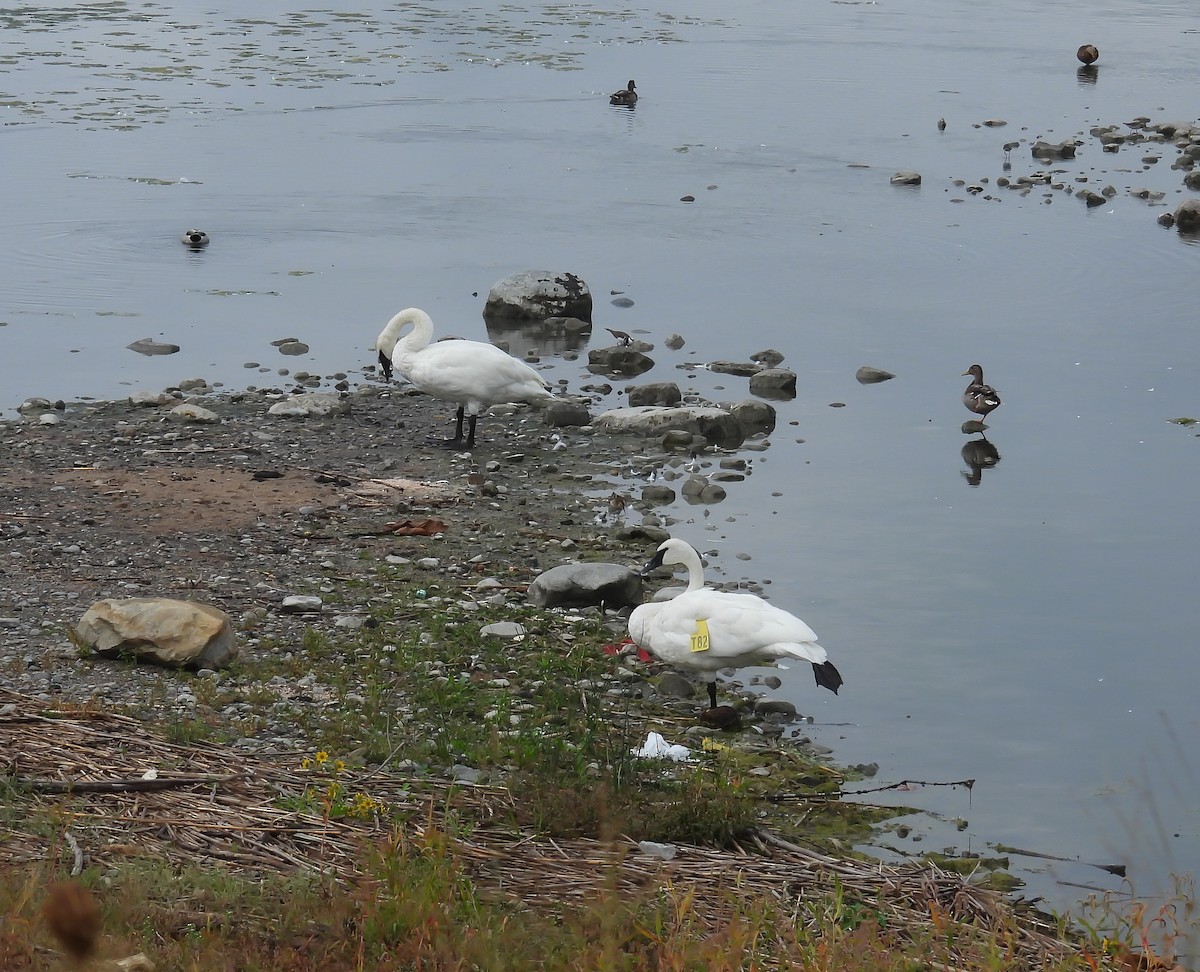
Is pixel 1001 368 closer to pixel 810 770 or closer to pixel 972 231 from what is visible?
pixel 972 231

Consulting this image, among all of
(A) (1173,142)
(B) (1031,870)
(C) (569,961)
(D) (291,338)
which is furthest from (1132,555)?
(A) (1173,142)

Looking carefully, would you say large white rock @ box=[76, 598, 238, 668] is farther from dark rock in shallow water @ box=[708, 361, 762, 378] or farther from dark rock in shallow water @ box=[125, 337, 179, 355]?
dark rock in shallow water @ box=[125, 337, 179, 355]

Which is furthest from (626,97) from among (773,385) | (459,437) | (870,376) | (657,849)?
(657,849)

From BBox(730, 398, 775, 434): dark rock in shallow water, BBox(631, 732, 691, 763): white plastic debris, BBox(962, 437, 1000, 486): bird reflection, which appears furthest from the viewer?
BBox(730, 398, 775, 434): dark rock in shallow water

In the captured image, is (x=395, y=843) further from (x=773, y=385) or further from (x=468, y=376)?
(x=773, y=385)

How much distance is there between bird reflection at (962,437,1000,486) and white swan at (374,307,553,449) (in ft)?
13.1

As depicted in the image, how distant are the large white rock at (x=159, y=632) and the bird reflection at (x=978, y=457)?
7.79m

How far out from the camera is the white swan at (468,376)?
45.8ft

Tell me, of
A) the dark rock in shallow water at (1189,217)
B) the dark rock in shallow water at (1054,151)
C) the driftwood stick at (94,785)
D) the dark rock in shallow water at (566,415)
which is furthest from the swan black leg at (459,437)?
the dark rock in shallow water at (1054,151)

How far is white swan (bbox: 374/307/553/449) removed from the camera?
1397cm

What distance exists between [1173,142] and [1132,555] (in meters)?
21.8

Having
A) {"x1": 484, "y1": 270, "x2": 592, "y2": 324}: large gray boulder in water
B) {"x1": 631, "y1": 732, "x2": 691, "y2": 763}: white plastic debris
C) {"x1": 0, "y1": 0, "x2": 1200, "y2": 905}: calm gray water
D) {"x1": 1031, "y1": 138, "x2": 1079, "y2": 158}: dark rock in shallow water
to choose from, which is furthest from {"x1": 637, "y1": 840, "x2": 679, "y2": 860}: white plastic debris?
{"x1": 1031, "y1": 138, "x2": 1079, "y2": 158}: dark rock in shallow water

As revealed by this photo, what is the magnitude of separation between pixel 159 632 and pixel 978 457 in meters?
8.76

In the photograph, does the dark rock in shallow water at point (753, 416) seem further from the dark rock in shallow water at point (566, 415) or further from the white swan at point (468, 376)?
the white swan at point (468, 376)
